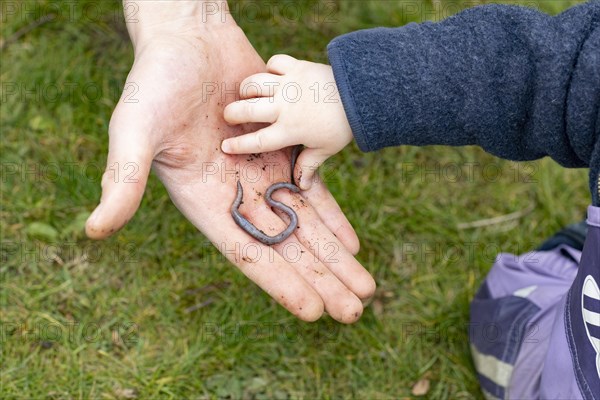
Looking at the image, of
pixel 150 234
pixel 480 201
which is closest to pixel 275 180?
pixel 150 234

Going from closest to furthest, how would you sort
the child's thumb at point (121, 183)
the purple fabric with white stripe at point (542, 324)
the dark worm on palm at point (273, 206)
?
1. the child's thumb at point (121, 183)
2. the purple fabric with white stripe at point (542, 324)
3. the dark worm on palm at point (273, 206)

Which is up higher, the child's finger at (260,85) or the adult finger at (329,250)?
the child's finger at (260,85)

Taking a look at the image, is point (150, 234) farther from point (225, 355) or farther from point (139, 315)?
point (225, 355)

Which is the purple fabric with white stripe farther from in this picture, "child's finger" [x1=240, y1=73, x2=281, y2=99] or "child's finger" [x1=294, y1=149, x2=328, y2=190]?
"child's finger" [x1=240, y1=73, x2=281, y2=99]

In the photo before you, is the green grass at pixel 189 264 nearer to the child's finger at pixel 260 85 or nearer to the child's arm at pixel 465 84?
the child's finger at pixel 260 85

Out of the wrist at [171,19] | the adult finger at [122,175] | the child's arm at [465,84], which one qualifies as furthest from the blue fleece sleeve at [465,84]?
the adult finger at [122,175]

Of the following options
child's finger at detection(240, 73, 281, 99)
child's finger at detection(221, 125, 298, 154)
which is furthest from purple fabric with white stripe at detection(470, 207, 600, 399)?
child's finger at detection(240, 73, 281, 99)
